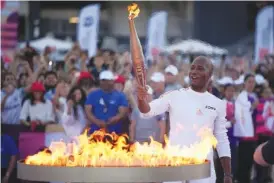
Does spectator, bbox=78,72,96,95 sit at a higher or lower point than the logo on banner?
lower

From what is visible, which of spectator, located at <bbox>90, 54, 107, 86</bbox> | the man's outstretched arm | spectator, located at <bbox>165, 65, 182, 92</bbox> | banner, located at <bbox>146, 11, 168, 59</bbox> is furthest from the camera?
banner, located at <bbox>146, 11, 168, 59</bbox>

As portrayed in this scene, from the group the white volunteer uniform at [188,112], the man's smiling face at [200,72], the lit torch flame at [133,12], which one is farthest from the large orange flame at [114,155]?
the lit torch flame at [133,12]

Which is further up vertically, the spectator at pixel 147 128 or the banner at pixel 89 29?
the banner at pixel 89 29

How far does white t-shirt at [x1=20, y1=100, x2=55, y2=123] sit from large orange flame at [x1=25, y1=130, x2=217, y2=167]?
5.72 metres

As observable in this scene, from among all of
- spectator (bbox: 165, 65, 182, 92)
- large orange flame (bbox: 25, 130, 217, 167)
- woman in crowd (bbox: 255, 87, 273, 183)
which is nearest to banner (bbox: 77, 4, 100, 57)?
woman in crowd (bbox: 255, 87, 273, 183)

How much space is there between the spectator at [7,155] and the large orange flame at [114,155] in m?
5.00

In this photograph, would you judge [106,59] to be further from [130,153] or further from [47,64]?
[130,153]

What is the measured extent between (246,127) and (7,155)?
13.8 feet

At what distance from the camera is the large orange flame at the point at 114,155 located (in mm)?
6695

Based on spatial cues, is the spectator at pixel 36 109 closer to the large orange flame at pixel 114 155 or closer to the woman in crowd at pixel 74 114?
the woman in crowd at pixel 74 114

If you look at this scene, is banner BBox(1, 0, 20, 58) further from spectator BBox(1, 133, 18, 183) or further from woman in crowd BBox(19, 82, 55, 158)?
spectator BBox(1, 133, 18, 183)

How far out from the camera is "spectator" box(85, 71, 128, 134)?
1262cm

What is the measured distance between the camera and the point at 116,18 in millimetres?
43406

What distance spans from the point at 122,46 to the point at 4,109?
87.8ft
